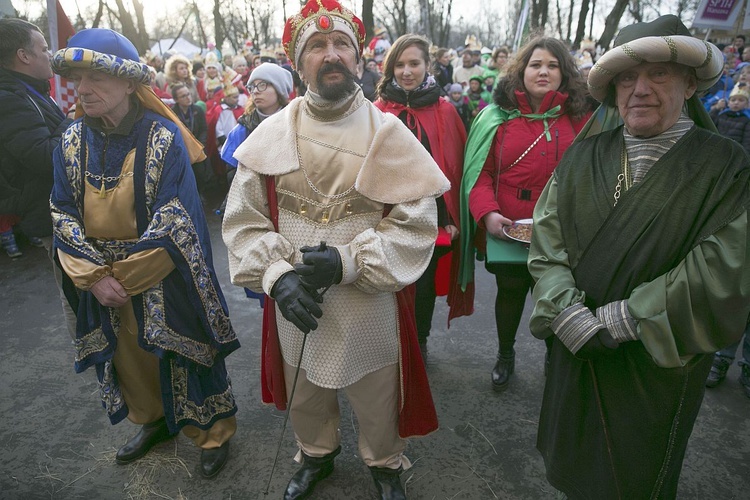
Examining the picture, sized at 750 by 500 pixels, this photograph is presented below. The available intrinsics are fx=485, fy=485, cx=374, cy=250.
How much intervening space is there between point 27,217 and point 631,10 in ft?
98.0

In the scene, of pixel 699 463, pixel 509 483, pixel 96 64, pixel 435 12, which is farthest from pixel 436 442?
pixel 435 12

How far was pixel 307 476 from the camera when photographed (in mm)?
2352

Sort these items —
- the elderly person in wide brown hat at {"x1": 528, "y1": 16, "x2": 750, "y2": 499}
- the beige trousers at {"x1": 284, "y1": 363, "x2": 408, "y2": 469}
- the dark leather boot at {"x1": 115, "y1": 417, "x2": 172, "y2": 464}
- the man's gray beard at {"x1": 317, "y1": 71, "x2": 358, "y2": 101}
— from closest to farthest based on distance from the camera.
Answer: the elderly person in wide brown hat at {"x1": 528, "y1": 16, "x2": 750, "y2": 499}
the man's gray beard at {"x1": 317, "y1": 71, "x2": 358, "y2": 101}
the beige trousers at {"x1": 284, "y1": 363, "x2": 408, "y2": 469}
the dark leather boot at {"x1": 115, "y1": 417, "x2": 172, "y2": 464}

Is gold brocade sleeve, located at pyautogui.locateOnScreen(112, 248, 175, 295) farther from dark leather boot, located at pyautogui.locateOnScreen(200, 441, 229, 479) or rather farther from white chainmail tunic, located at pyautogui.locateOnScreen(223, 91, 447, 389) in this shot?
dark leather boot, located at pyautogui.locateOnScreen(200, 441, 229, 479)

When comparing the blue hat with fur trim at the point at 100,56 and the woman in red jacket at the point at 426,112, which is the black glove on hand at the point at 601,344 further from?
the blue hat with fur trim at the point at 100,56

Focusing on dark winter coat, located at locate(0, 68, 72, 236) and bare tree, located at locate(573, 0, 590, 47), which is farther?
bare tree, located at locate(573, 0, 590, 47)

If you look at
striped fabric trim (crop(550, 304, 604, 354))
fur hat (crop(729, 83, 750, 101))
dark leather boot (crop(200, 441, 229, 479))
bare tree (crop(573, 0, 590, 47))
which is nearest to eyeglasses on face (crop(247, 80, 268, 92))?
dark leather boot (crop(200, 441, 229, 479))

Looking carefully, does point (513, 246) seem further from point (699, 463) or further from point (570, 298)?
point (699, 463)

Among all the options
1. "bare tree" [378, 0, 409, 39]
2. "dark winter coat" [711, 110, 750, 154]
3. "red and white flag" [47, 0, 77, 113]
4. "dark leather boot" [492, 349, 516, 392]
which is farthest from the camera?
"bare tree" [378, 0, 409, 39]

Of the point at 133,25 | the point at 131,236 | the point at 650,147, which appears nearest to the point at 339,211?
the point at 131,236

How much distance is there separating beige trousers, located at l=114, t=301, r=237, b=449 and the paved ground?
18cm

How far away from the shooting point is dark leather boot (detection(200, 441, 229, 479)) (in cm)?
249

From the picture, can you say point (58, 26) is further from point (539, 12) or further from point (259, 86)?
point (539, 12)

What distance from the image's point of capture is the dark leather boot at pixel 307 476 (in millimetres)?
2311
